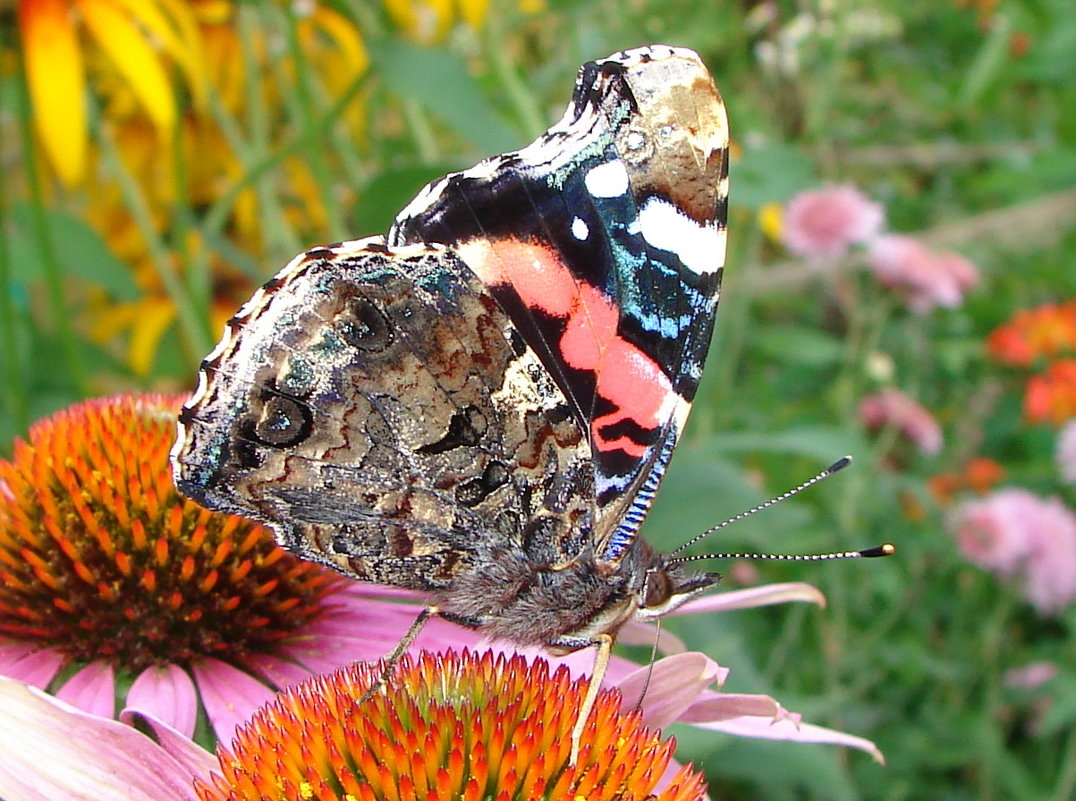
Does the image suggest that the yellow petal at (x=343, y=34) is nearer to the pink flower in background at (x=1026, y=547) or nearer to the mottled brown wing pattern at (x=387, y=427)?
the mottled brown wing pattern at (x=387, y=427)

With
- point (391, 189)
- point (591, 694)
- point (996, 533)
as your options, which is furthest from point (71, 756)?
point (996, 533)

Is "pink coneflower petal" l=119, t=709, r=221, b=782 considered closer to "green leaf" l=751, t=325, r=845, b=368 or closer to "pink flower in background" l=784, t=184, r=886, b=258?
"green leaf" l=751, t=325, r=845, b=368

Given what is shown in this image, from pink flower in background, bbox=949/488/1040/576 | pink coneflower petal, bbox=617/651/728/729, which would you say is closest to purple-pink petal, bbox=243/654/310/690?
pink coneflower petal, bbox=617/651/728/729

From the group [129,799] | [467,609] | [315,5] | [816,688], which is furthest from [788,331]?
[129,799]

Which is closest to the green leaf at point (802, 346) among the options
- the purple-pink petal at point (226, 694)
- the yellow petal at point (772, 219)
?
the yellow petal at point (772, 219)

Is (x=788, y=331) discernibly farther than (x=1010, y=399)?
No

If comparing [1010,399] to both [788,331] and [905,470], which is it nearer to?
[905,470]
